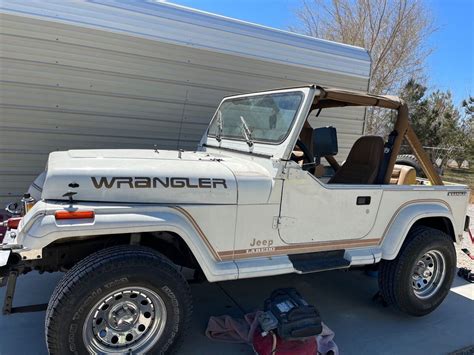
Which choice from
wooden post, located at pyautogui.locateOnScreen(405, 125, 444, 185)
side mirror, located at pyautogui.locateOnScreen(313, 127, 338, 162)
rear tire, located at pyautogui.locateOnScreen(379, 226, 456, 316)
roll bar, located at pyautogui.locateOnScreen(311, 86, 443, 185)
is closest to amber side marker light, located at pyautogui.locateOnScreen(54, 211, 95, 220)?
side mirror, located at pyautogui.locateOnScreen(313, 127, 338, 162)

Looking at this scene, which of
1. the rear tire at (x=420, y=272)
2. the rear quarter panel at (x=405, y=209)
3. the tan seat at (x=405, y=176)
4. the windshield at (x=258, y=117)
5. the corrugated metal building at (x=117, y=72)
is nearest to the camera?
the windshield at (x=258, y=117)

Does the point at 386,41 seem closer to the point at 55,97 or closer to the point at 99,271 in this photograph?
the point at 55,97

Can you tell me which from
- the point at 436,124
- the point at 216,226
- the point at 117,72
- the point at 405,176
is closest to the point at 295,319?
the point at 216,226

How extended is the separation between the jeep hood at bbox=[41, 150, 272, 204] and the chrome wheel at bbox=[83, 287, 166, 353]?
59cm

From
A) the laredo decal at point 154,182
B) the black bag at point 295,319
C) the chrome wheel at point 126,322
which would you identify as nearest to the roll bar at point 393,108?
the laredo decal at point 154,182

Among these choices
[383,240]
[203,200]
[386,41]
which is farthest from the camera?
[386,41]

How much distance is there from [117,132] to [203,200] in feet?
8.50

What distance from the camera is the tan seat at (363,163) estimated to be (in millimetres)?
3488

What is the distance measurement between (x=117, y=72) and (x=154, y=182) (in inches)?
104

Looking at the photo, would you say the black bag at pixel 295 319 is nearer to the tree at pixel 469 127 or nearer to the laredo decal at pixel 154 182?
the laredo decal at pixel 154 182

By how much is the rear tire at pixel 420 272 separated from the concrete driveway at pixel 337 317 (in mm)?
189

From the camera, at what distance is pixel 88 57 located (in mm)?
4219

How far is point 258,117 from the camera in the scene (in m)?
3.15

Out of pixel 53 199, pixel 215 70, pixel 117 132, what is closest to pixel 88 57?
pixel 117 132
